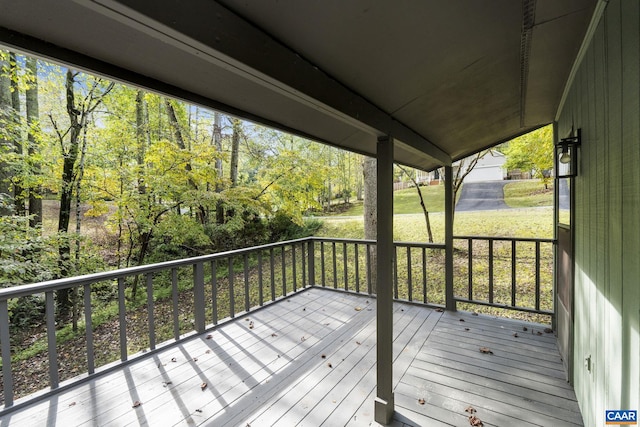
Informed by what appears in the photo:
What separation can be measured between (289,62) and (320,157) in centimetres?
718

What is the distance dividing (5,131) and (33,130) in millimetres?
450

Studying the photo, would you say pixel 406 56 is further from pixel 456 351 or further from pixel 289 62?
pixel 456 351

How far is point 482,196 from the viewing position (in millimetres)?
12070

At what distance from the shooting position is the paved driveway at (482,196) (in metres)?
10.9

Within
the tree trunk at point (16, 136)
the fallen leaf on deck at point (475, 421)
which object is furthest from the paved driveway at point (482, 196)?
the tree trunk at point (16, 136)

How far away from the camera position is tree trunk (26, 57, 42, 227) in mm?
4844

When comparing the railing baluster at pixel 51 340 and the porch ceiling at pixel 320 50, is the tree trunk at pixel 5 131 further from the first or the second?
the porch ceiling at pixel 320 50

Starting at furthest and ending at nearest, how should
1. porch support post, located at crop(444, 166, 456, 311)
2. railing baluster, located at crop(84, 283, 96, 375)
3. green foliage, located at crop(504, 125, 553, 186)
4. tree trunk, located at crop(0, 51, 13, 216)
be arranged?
green foliage, located at crop(504, 125, 553, 186), tree trunk, located at crop(0, 51, 13, 216), porch support post, located at crop(444, 166, 456, 311), railing baluster, located at crop(84, 283, 96, 375)

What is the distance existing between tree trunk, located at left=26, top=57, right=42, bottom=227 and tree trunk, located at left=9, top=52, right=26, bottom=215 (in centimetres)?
13

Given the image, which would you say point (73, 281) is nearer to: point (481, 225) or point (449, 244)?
point (449, 244)

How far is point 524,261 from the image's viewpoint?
6664 mm

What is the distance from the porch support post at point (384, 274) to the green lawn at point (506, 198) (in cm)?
852

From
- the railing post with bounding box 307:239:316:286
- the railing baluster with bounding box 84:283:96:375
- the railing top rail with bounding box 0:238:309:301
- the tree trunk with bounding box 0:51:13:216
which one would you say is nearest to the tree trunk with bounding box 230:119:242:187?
the railing post with bounding box 307:239:316:286

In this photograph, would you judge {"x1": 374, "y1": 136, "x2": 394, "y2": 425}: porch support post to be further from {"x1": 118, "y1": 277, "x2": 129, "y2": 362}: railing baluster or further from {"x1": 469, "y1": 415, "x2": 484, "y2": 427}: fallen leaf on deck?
{"x1": 118, "y1": 277, "x2": 129, "y2": 362}: railing baluster
